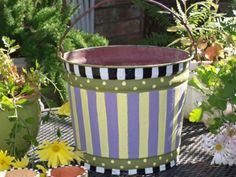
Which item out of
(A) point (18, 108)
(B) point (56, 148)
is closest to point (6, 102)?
(A) point (18, 108)

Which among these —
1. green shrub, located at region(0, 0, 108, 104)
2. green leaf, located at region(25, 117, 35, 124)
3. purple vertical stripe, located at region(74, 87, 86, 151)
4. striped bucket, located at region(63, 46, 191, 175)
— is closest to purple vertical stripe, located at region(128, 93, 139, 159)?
striped bucket, located at region(63, 46, 191, 175)

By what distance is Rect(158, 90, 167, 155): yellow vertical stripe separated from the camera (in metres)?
1.09

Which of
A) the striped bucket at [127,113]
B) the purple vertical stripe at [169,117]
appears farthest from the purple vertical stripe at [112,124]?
the purple vertical stripe at [169,117]

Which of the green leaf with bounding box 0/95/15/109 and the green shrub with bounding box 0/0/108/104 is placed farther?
the green shrub with bounding box 0/0/108/104

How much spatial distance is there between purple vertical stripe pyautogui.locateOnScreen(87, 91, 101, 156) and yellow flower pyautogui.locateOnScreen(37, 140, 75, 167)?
67 millimetres

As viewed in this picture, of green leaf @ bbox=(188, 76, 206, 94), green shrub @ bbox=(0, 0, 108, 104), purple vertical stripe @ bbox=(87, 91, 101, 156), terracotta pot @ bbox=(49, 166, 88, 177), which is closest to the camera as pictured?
terracotta pot @ bbox=(49, 166, 88, 177)

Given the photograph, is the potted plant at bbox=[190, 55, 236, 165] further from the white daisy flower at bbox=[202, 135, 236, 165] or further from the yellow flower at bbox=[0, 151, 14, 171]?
the yellow flower at bbox=[0, 151, 14, 171]

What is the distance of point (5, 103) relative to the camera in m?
1.11

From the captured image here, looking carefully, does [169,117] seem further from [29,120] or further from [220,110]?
[29,120]

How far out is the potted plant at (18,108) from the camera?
43.9 inches

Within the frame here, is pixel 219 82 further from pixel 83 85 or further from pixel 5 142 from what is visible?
pixel 5 142

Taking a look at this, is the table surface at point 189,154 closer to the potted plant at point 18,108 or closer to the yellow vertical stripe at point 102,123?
the yellow vertical stripe at point 102,123

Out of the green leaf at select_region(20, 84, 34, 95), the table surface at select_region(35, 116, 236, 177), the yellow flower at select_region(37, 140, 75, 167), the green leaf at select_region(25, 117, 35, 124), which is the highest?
the green leaf at select_region(20, 84, 34, 95)

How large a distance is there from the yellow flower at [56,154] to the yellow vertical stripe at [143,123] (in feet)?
0.48
